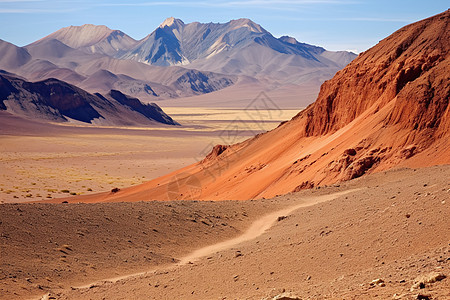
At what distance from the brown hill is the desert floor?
8402 millimetres

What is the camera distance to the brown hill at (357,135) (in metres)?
18.9

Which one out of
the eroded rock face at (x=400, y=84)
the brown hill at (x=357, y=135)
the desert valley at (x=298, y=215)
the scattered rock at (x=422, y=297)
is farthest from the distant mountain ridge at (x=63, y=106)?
the scattered rock at (x=422, y=297)

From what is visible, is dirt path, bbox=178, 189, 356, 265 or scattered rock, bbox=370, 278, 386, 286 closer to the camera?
scattered rock, bbox=370, 278, 386, 286

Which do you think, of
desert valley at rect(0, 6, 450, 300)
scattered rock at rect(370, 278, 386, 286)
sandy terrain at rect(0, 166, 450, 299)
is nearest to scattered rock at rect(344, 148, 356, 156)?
desert valley at rect(0, 6, 450, 300)

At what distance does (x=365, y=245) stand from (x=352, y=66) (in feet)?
61.5

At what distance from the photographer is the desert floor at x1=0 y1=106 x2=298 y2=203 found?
40094mm

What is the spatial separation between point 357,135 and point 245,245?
9.53 metres

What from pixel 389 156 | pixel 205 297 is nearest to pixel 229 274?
pixel 205 297

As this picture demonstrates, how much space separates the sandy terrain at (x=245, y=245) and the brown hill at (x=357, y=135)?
227cm

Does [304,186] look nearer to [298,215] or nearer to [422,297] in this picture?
[298,215]

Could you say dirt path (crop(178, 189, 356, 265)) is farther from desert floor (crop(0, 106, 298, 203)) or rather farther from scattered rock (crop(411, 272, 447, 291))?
desert floor (crop(0, 106, 298, 203))

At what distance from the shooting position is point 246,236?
48.3 ft

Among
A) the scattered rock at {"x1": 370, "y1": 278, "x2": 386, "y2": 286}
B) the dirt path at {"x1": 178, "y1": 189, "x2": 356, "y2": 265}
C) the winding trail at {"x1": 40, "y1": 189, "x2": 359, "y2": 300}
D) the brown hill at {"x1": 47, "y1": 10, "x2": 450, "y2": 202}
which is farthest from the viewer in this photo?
the brown hill at {"x1": 47, "y1": 10, "x2": 450, "y2": 202}

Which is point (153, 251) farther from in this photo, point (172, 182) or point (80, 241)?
point (172, 182)
